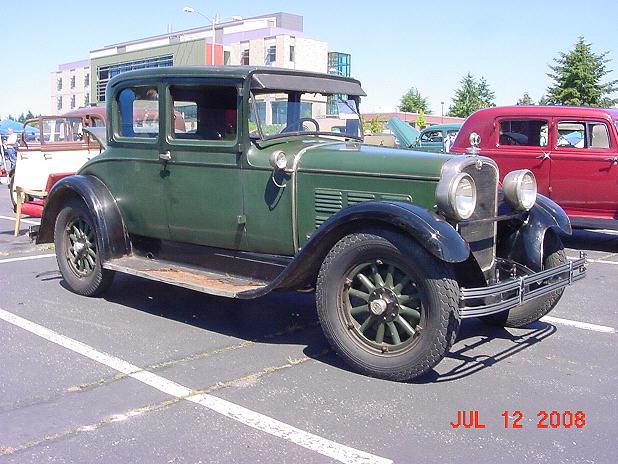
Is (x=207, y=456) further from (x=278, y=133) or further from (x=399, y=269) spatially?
(x=278, y=133)

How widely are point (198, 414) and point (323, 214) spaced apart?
169 centimetres

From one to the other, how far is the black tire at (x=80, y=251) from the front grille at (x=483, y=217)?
3.15 meters

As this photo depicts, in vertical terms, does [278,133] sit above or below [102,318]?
above

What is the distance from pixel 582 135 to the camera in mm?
9172

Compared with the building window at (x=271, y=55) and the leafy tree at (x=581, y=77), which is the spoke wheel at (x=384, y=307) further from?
the building window at (x=271, y=55)

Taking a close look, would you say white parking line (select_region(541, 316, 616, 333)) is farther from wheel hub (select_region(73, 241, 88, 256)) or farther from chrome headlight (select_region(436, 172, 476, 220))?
wheel hub (select_region(73, 241, 88, 256))

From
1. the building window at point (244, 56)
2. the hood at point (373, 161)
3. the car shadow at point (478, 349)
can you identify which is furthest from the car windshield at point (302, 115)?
the building window at point (244, 56)

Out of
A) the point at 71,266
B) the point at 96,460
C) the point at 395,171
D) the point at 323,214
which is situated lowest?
the point at 96,460

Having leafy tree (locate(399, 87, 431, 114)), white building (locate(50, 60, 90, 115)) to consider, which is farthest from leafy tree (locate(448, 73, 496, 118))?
white building (locate(50, 60, 90, 115))

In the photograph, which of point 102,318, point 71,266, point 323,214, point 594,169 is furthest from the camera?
point 594,169

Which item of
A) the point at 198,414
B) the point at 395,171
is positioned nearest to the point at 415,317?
the point at 395,171

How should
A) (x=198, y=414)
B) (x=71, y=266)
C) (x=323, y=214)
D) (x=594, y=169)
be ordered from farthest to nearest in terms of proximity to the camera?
(x=594, y=169) → (x=71, y=266) → (x=323, y=214) → (x=198, y=414)

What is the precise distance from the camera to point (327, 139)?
548 centimetres

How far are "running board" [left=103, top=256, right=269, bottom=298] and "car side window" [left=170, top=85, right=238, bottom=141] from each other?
3.44ft
